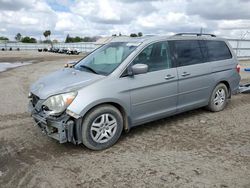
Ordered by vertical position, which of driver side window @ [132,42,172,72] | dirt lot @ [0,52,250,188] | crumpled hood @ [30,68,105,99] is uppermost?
driver side window @ [132,42,172,72]

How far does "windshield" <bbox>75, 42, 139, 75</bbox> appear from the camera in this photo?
4316mm

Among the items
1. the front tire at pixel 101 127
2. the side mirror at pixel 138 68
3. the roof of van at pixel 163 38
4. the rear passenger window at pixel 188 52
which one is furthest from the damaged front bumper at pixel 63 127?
the rear passenger window at pixel 188 52

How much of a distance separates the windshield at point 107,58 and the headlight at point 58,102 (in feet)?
2.54

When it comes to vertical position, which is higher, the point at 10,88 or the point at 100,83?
the point at 100,83

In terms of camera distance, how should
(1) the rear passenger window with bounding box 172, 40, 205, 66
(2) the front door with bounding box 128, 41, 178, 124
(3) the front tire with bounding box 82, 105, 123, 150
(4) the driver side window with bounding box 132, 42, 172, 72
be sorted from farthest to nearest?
(1) the rear passenger window with bounding box 172, 40, 205, 66 → (4) the driver side window with bounding box 132, 42, 172, 72 → (2) the front door with bounding box 128, 41, 178, 124 → (3) the front tire with bounding box 82, 105, 123, 150

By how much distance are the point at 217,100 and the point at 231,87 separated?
0.57 m

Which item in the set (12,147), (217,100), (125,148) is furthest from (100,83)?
(217,100)

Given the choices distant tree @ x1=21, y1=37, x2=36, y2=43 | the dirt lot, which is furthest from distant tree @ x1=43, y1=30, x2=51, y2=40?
the dirt lot

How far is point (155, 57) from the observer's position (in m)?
4.61

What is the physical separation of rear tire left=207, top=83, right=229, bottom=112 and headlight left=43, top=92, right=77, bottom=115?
3422 millimetres

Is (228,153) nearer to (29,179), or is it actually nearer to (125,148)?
(125,148)

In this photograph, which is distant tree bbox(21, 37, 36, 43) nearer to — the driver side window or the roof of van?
the roof of van

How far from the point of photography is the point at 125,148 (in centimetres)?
407

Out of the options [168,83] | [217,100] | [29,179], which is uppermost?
[168,83]
